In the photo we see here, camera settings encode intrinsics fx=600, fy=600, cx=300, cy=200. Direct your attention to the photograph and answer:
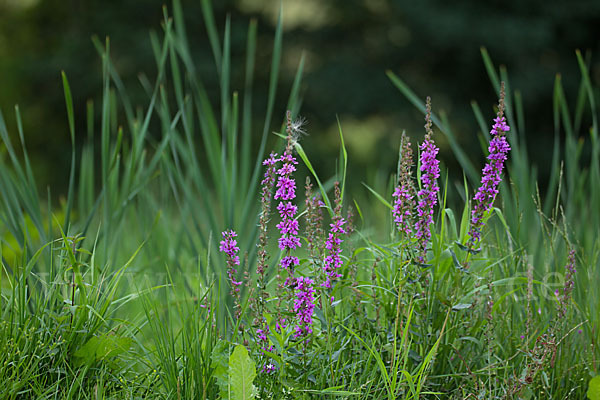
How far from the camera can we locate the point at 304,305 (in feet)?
4.65

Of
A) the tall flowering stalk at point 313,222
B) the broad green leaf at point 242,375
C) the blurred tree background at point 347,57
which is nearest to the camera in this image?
the broad green leaf at point 242,375

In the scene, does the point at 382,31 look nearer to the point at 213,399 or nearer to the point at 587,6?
the point at 587,6

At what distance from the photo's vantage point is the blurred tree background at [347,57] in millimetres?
9047

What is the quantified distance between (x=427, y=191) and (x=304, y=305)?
1.30 feet

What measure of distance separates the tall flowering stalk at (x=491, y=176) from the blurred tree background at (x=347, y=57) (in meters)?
7.51

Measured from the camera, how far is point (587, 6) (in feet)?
28.7

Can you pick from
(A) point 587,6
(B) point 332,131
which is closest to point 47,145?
(B) point 332,131

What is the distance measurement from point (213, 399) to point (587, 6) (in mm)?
9129

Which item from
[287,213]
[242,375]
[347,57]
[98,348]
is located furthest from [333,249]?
[347,57]

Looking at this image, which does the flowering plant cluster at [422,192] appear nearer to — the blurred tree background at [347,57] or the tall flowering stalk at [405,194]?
the tall flowering stalk at [405,194]

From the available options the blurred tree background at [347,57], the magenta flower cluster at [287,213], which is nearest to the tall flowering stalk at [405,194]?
the magenta flower cluster at [287,213]

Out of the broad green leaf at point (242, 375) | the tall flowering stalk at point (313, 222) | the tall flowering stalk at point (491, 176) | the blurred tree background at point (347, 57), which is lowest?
the blurred tree background at point (347, 57)

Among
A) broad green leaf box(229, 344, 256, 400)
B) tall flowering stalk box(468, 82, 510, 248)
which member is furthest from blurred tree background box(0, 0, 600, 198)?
broad green leaf box(229, 344, 256, 400)

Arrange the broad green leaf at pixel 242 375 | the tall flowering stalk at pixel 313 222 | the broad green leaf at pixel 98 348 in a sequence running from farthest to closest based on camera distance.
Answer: the broad green leaf at pixel 98 348
the tall flowering stalk at pixel 313 222
the broad green leaf at pixel 242 375
